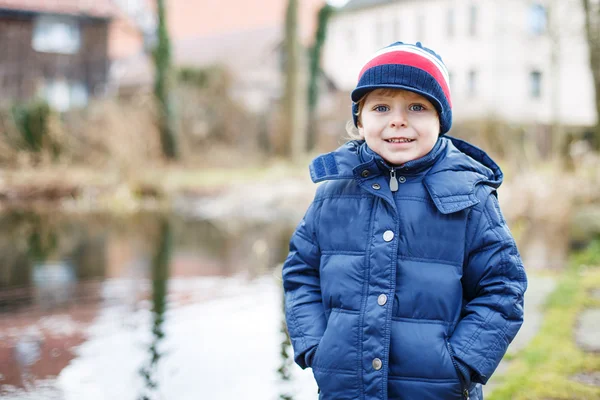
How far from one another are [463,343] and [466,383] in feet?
0.42

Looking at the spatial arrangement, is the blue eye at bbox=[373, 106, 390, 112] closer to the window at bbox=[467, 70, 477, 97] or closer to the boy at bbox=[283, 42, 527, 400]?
the boy at bbox=[283, 42, 527, 400]

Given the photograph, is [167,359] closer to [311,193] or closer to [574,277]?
[574,277]

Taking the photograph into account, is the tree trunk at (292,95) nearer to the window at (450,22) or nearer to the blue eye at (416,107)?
the window at (450,22)

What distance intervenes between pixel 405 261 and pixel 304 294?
363 mm

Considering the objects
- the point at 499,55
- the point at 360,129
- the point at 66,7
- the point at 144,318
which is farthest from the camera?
the point at 499,55

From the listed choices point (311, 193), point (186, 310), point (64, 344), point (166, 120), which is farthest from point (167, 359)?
point (166, 120)

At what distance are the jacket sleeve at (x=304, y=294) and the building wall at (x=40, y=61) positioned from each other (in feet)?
86.8

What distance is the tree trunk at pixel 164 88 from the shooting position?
68.2 feet

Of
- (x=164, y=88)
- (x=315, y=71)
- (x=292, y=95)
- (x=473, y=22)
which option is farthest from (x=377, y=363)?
(x=473, y=22)

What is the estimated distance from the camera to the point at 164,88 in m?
21.2

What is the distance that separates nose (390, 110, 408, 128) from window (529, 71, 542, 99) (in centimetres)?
3376

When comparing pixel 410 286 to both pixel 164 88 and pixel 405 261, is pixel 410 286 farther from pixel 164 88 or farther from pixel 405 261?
pixel 164 88

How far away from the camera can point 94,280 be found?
7.90m

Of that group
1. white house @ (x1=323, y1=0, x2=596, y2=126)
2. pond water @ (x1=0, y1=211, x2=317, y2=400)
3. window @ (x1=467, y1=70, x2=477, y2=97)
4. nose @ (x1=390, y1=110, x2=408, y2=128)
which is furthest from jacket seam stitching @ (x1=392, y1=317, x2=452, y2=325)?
window @ (x1=467, y1=70, x2=477, y2=97)
